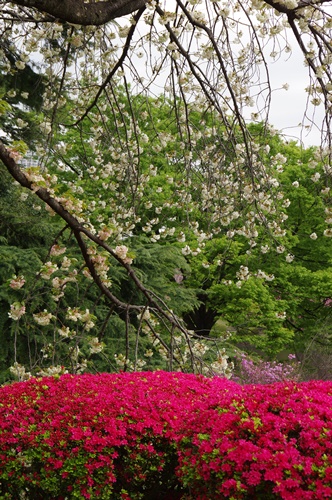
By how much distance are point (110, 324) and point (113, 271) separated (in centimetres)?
73

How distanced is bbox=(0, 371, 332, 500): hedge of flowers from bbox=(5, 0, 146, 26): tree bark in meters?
2.17

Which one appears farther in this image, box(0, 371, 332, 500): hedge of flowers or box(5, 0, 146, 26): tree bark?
box(5, 0, 146, 26): tree bark

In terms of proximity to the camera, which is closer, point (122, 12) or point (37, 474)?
point (37, 474)

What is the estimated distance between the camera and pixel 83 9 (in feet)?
12.4

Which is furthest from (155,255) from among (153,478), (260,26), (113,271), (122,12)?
(153,478)

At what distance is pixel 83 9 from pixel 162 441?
249 centimetres

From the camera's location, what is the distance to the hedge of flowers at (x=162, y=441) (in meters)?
2.53

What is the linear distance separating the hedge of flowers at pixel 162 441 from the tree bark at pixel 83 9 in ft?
7.11

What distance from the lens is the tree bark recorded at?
3.57m

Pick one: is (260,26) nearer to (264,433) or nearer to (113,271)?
(264,433)

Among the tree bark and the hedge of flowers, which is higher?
the tree bark

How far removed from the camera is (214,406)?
10.3 ft

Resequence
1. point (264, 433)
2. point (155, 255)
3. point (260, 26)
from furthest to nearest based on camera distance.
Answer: point (155, 255) → point (260, 26) → point (264, 433)

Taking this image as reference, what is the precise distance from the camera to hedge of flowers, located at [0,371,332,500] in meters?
2.53
